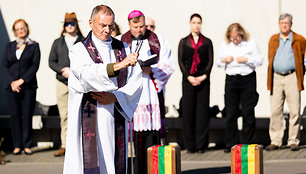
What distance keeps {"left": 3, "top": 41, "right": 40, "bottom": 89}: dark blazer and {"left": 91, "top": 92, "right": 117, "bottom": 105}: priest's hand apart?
6.65 metres

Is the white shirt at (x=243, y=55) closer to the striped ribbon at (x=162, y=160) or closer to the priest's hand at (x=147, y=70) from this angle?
the priest's hand at (x=147, y=70)

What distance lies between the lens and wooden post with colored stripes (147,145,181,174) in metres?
8.75

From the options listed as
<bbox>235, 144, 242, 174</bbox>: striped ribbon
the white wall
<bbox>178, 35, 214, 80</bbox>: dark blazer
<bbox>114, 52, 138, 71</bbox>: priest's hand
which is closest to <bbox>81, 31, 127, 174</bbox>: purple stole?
<bbox>114, 52, 138, 71</bbox>: priest's hand

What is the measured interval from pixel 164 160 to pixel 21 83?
5.88 meters

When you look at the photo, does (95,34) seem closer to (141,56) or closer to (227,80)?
(141,56)

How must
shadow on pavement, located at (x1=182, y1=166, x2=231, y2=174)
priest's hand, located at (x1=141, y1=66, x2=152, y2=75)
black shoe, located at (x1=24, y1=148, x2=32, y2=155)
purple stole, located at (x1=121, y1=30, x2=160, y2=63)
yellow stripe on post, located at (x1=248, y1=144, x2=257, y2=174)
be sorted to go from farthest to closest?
black shoe, located at (x1=24, y1=148, x2=32, y2=155) < shadow on pavement, located at (x1=182, y1=166, x2=231, y2=174) < purple stole, located at (x1=121, y1=30, x2=160, y2=63) < priest's hand, located at (x1=141, y1=66, x2=152, y2=75) < yellow stripe on post, located at (x1=248, y1=144, x2=257, y2=174)

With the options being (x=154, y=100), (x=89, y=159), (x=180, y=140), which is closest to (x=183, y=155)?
(x=180, y=140)

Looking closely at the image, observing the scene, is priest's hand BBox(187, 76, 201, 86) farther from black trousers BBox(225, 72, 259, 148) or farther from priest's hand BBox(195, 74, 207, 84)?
black trousers BBox(225, 72, 259, 148)

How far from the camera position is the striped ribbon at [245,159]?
29.2 feet

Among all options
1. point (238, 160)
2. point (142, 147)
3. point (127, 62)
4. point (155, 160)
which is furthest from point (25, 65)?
point (127, 62)

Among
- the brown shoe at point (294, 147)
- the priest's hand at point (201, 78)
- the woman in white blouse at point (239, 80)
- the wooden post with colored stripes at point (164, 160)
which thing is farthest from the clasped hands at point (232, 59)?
the wooden post with colored stripes at point (164, 160)

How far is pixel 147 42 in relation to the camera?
10.5m

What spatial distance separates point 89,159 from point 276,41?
664 cm

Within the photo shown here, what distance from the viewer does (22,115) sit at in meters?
14.4
